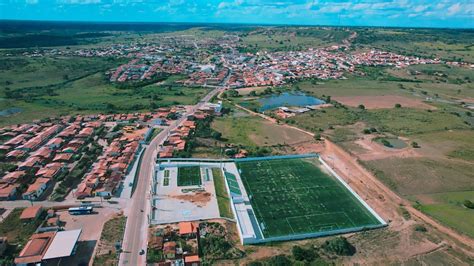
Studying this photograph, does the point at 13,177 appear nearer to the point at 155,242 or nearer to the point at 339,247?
the point at 155,242

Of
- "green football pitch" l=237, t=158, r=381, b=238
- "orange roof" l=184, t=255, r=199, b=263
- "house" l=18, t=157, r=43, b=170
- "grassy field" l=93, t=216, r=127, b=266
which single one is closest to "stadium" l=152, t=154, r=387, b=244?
"green football pitch" l=237, t=158, r=381, b=238

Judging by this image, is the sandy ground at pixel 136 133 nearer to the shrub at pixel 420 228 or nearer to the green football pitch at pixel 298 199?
the green football pitch at pixel 298 199

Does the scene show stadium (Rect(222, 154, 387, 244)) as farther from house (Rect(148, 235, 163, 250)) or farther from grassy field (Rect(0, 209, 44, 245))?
grassy field (Rect(0, 209, 44, 245))

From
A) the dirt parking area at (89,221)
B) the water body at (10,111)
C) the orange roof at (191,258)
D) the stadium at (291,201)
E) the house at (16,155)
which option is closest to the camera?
the orange roof at (191,258)

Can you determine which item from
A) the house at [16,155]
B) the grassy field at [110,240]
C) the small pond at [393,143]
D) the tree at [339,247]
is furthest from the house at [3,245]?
the small pond at [393,143]

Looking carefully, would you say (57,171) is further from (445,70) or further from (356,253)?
(445,70)

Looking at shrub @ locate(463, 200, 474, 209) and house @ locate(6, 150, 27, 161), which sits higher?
house @ locate(6, 150, 27, 161)

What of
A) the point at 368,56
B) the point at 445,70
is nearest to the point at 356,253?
the point at 445,70

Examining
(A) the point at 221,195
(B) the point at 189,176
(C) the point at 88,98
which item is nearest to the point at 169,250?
(A) the point at 221,195
